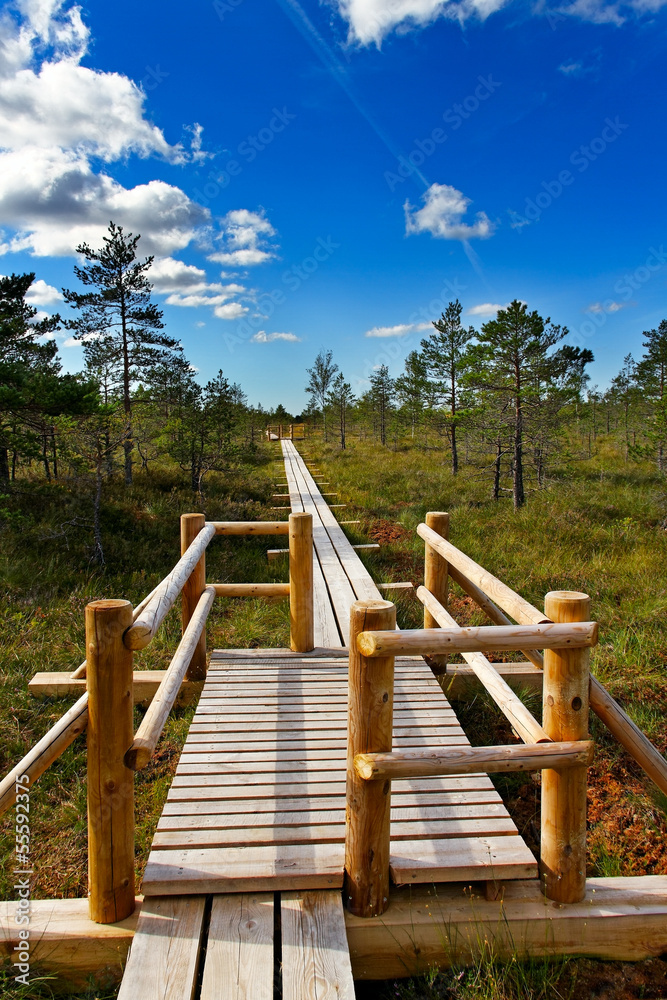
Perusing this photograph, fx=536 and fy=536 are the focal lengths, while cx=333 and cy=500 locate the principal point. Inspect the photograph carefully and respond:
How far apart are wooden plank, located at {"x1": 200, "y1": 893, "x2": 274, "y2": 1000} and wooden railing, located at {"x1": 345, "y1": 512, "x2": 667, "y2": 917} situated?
1.33 feet

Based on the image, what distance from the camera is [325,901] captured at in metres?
2.39

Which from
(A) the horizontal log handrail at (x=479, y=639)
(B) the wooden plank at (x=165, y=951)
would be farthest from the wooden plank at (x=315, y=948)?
(A) the horizontal log handrail at (x=479, y=639)

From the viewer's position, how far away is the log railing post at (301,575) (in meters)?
4.78

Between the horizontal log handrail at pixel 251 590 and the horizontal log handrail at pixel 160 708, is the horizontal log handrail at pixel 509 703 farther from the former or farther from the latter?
the horizontal log handrail at pixel 160 708

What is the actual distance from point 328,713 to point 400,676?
85 cm

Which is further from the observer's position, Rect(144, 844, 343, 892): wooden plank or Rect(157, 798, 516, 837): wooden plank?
Rect(157, 798, 516, 837): wooden plank

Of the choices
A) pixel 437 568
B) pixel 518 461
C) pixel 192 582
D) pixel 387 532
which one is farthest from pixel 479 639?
pixel 518 461

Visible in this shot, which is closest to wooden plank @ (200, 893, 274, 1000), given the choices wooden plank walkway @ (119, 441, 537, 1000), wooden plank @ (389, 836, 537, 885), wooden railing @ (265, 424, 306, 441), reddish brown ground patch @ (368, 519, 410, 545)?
wooden plank walkway @ (119, 441, 537, 1000)

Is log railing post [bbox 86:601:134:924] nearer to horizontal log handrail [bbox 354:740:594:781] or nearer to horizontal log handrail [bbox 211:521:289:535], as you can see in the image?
horizontal log handrail [bbox 354:740:594:781]

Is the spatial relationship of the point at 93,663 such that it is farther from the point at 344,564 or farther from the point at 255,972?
the point at 344,564

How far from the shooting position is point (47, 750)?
2.24m

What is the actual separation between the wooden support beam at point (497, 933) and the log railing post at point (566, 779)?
112 mm

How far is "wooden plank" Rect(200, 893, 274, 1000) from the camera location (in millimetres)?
2002

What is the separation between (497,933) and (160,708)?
1824 millimetres
